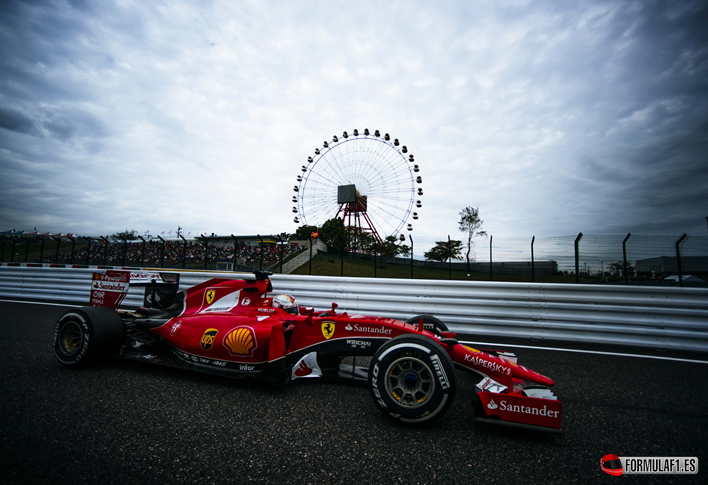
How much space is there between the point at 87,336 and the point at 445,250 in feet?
34.8

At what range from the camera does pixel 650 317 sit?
466 centimetres

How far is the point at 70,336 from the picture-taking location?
355cm

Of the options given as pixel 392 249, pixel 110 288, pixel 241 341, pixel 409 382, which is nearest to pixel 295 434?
pixel 409 382

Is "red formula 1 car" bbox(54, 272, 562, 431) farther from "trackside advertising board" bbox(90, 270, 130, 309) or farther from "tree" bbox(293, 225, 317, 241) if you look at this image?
"tree" bbox(293, 225, 317, 241)

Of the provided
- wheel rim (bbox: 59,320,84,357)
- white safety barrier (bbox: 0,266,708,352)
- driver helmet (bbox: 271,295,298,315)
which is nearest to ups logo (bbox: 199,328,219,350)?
driver helmet (bbox: 271,295,298,315)

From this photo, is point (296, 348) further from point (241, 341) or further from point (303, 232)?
point (303, 232)

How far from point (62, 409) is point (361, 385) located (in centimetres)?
239

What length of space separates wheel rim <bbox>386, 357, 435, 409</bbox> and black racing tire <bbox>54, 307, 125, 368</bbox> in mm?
3142

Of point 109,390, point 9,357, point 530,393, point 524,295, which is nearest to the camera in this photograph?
point 530,393

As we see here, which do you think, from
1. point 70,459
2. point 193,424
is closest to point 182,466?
point 193,424

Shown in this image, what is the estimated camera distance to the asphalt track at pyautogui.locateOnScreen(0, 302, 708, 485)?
1762 mm

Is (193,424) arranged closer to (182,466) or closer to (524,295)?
(182,466)

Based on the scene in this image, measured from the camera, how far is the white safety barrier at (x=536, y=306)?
4570 mm

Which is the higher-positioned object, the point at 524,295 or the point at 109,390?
the point at 524,295
